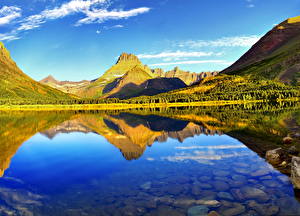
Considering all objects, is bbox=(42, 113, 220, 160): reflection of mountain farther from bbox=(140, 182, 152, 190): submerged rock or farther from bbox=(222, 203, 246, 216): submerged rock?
bbox=(222, 203, 246, 216): submerged rock

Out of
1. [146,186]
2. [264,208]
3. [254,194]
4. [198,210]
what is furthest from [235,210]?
[146,186]

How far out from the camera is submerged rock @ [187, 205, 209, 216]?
19023mm

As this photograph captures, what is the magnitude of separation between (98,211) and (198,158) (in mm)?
21840

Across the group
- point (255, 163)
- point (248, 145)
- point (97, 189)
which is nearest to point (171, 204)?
point (97, 189)

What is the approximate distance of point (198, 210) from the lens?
1966 cm

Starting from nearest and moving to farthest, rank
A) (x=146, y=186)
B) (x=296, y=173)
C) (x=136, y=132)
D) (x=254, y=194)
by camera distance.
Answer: (x=254, y=194) → (x=296, y=173) → (x=146, y=186) → (x=136, y=132)

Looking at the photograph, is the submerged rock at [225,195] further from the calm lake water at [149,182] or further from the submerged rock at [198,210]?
the submerged rock at [198,210]

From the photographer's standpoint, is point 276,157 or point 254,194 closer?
point 254,194

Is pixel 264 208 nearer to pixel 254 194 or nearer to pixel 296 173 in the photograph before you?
pixel 254 194

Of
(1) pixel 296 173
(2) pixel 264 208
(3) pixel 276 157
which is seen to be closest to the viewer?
(2) pixel 264 208

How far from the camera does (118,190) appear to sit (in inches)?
997

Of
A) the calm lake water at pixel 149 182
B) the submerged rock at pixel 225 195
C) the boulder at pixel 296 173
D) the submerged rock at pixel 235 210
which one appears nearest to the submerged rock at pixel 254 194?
the calm lake water at pixel 149 182

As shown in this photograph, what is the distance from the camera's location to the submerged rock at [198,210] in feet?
62.4

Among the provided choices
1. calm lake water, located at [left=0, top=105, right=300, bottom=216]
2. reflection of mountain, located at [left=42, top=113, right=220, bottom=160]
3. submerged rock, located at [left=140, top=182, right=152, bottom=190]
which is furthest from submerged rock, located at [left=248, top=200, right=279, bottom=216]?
reflection of mountain, located at [left=42, top=113, right=220, bottom=160]
